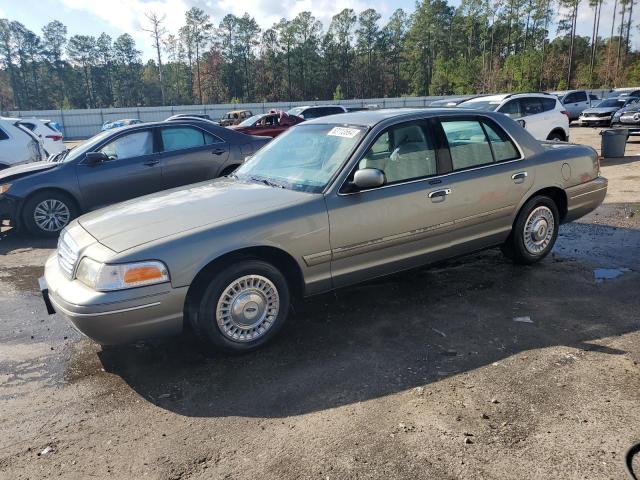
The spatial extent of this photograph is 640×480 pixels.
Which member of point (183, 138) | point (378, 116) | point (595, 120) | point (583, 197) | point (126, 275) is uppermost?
point (378, 116)

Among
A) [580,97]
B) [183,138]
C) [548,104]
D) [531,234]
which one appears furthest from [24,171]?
[580,97]

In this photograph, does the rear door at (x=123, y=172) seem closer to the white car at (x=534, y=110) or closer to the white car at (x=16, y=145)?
the white car at (x=16, y=145)

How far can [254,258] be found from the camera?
381 centimetres

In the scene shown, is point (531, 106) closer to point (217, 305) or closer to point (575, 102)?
point (217, 305)

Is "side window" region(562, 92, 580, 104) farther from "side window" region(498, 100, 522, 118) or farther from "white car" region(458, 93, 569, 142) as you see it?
"side window" region(498, 100, 522, 118)

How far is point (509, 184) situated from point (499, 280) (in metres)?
0.96

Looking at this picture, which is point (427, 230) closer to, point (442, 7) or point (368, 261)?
point (368, 261)

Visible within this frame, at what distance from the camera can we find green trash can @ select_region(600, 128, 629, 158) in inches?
524

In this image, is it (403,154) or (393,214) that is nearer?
(393,214)

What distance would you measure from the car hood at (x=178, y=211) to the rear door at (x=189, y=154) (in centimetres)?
373

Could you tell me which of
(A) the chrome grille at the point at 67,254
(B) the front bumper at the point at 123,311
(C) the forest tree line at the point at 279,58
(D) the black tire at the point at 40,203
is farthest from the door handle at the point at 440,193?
(C) the forest tree line at the point at 279,58

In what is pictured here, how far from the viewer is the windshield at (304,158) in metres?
4.25

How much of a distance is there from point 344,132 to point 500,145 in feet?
5.47

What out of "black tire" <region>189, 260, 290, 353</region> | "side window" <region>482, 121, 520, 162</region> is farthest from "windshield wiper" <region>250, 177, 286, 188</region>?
"side window" <region>482, 121, 520, 162</region>
